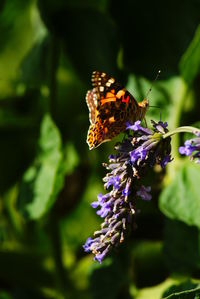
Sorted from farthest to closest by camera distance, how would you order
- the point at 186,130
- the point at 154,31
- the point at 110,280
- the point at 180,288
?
the point at 154,31, the point at 110,280, the point at 180,288, the point at 186,130

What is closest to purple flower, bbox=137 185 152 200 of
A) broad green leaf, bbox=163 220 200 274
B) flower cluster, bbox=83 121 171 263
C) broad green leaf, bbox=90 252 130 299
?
flower cluster, bbox=83 121 171 263

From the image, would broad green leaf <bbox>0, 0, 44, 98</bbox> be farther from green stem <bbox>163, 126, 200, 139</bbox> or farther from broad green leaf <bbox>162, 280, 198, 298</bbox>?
green stem <bbox>163, 126, 200, 139</bbox>

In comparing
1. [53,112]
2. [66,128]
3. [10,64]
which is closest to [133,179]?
[53,112]

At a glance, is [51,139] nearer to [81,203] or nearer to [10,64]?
[81,203]

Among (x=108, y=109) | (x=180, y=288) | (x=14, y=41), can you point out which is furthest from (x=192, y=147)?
(x=14, y=41)

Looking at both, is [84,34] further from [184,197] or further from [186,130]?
[186,130]

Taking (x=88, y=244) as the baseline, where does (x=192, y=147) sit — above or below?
above

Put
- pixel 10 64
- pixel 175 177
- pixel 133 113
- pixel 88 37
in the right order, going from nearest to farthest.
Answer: pixel 133 113 < pixel 175 177 < pixel 88 37 < pixel 10 64
